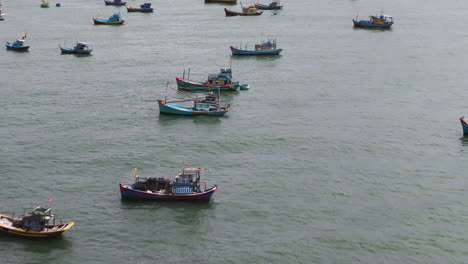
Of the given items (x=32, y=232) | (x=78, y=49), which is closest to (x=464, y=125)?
(x=32, y=232)

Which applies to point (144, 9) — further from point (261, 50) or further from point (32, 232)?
point (32, 232)

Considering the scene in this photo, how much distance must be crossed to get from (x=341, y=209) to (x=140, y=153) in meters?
23.2

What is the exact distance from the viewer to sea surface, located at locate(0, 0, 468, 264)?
4809 centimetres

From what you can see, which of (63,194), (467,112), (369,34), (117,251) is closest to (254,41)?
(369,34)

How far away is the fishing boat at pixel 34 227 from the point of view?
4666 cm

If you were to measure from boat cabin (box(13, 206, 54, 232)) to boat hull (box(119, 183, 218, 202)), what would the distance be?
7.72 meters

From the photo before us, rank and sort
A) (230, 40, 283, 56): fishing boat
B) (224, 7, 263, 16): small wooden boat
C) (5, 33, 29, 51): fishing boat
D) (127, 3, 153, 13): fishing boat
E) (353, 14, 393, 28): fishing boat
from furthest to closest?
(127, 3, 153, 13): fishing boat
(224, 7, 263, 16): small wooden boat
(353, 14, 393, 28): fishing boat
(5, 33, 29, 51): fishing boat
(230, 40, 283, 56): fishing boat

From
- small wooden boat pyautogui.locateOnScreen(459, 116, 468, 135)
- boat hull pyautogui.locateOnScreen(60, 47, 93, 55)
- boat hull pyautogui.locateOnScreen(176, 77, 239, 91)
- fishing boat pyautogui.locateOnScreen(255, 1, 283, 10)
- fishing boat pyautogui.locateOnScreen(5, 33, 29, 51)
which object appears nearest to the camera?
small wooden boat pyautogui.locateOnScreen(459, 116, 468, 135)

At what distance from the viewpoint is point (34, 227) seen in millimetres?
46906

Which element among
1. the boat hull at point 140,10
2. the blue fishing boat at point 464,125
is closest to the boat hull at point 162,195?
the blue fishing boat at point 464,125

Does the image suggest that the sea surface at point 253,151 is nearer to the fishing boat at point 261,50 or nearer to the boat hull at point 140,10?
the fishing boat at point 261,50

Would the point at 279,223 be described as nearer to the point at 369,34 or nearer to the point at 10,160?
the point at 10,160

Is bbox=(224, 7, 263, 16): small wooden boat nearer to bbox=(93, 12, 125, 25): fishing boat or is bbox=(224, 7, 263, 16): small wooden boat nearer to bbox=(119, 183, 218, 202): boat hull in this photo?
bbox=(93, 12, 125, 25): fishing boat

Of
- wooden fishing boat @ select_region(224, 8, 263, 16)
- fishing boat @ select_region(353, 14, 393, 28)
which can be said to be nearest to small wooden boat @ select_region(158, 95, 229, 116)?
fishing boat @ select_region(353, 14, 393, 28)
